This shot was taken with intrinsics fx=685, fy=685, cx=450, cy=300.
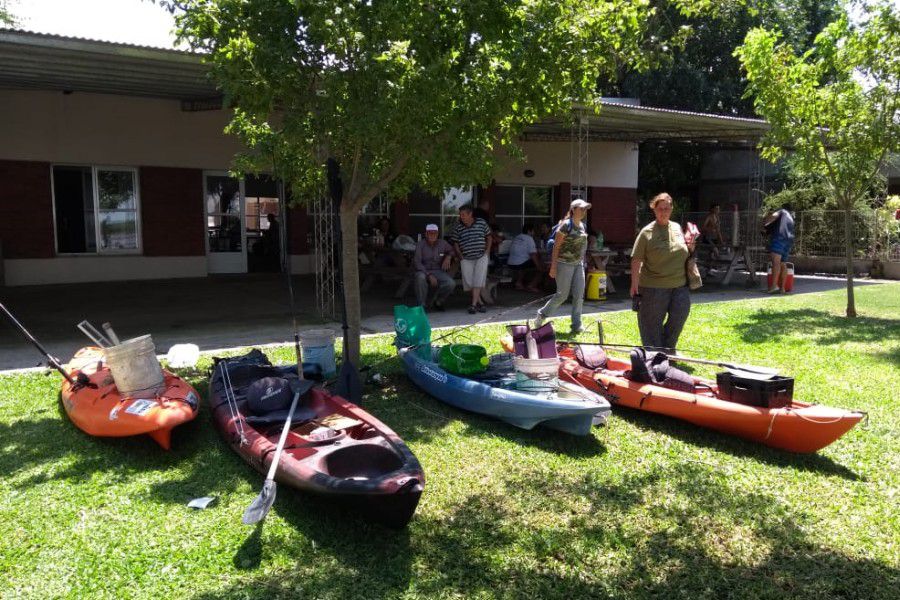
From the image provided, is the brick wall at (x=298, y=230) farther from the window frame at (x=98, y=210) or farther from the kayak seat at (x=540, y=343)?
the kayak seat at (x=540, y=343)

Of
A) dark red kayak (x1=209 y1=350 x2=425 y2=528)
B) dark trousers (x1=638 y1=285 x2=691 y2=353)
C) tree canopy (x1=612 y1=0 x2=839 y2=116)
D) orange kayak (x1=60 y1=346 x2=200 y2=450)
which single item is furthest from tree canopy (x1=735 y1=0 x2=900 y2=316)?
tree canopy (x1=612 y1=0 x2=839 y2=116)

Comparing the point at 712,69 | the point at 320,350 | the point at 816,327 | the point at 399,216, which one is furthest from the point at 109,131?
the point at 712,69

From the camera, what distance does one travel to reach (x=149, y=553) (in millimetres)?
3586

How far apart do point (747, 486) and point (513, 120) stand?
3702 mm

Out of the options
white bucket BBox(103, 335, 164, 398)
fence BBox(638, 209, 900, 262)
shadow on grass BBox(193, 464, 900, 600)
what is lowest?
shadow on grass BBox(193, 464, 900, 600)

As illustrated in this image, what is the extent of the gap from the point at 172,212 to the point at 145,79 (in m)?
3.86

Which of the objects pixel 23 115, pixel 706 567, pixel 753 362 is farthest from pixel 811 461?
pixel 23 115

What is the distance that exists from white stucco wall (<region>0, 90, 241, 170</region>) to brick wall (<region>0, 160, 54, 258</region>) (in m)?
0.26

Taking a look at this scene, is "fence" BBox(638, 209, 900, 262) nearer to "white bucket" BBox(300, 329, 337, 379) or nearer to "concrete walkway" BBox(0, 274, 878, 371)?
"concrete walkway" BBox(0, 274, 878, 371)

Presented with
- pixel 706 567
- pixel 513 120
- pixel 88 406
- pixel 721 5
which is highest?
pixel 721 5

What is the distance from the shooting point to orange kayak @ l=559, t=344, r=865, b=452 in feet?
15.4

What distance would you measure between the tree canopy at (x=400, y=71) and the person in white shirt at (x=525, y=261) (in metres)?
6.70

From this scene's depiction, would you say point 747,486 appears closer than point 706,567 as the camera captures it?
No

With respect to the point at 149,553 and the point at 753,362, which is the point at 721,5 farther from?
the point at 149,553
